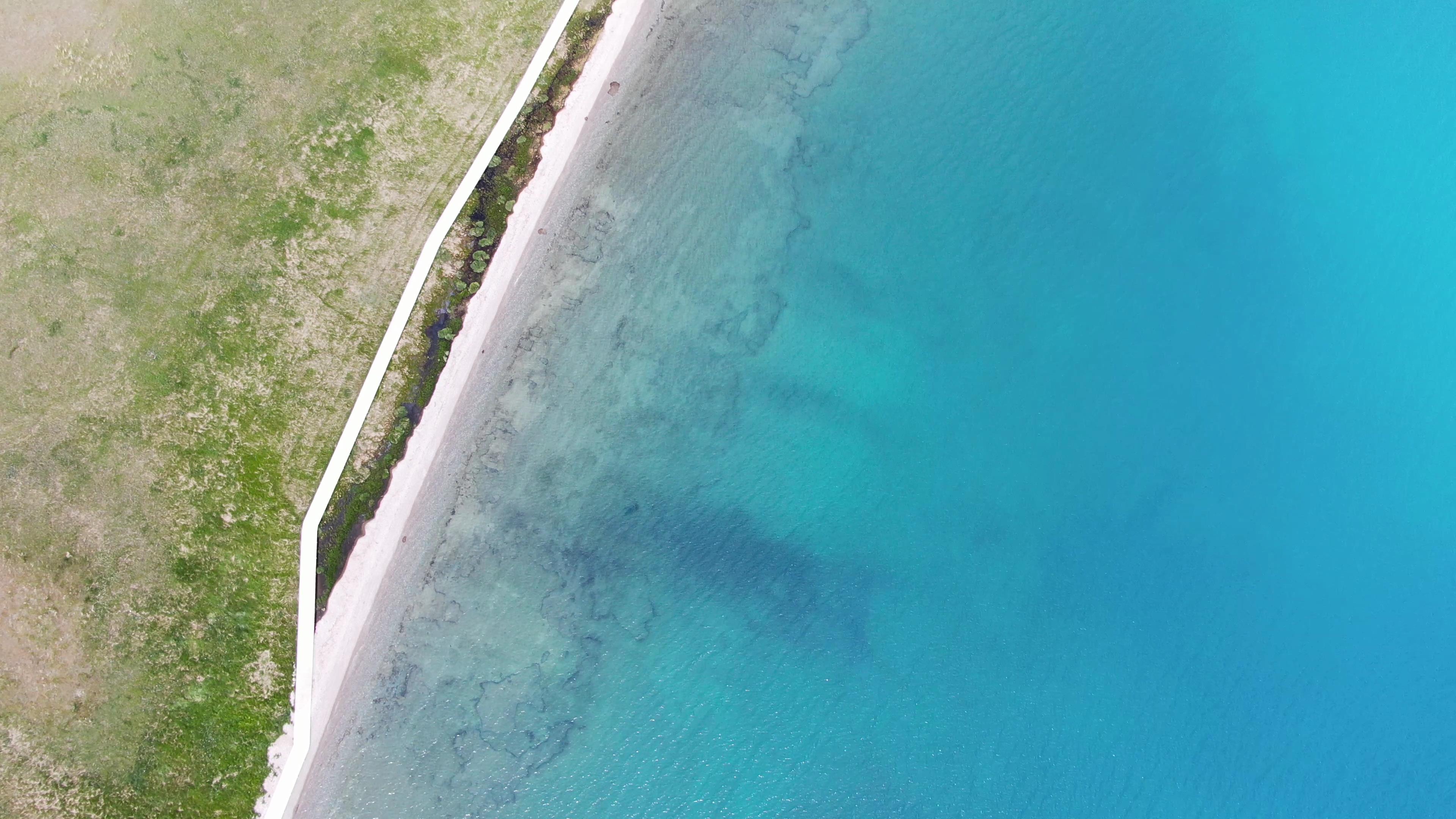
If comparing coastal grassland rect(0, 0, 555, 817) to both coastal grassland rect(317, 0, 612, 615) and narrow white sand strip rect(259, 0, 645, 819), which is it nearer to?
narrow white sand strip rect(259, 0, 645, 819)

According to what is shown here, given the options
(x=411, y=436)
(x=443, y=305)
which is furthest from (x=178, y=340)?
(x=443, y=305)

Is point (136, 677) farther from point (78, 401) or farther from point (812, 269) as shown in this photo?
point (812, 269)

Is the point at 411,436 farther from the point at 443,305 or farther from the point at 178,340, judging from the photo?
the point at 178,340

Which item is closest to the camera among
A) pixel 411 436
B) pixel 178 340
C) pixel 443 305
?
pixel 178 340

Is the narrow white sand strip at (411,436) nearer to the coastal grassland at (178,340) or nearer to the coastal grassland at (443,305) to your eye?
the coastal grassland at (443,305)

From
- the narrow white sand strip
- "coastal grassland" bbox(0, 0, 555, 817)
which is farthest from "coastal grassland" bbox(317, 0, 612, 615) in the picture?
"coastal grassland" bbox(0, 0, 555, 817)
